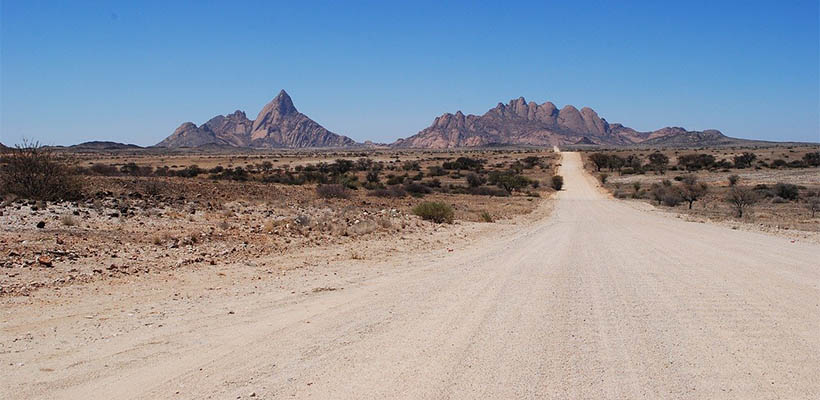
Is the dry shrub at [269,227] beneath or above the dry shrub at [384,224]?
above

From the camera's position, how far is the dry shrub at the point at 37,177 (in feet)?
77.0

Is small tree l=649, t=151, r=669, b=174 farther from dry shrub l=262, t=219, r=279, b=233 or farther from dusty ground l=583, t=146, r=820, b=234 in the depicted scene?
dry shrub l=262, t=219, r=279, b=233

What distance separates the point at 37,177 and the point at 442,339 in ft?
71.9

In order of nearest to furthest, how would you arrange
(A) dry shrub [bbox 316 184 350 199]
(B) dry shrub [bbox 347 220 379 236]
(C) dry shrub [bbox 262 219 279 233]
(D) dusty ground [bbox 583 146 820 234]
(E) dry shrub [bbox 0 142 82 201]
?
1. (C) dry shrub [bbox 262 219 279 233]
2. (B) dry shrub [bbox 347 220 379 236]
3. (E) dry shrub [bbox 0 142 82 201]
4. (D) dusty ground [bbox 583 146 820 234]
5. (A) dry shrub [bbox 316 184 350 199]

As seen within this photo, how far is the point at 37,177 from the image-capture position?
2403 cm

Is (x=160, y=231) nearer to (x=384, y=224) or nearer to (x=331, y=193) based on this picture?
(x=384, y=224)

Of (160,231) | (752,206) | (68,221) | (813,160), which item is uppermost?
(68,221)

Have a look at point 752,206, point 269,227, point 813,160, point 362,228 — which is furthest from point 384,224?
point 813,160

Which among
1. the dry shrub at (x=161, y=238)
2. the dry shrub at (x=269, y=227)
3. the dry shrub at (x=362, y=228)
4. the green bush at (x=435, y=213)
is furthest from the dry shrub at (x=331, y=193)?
the dry shrub at (x=161, y=238)

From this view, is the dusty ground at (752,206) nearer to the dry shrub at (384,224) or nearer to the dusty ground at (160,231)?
the dusty ground at (160,231)

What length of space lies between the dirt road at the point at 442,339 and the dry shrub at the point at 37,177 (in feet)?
50.3

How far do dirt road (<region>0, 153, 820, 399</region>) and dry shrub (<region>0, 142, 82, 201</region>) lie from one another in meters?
15.3

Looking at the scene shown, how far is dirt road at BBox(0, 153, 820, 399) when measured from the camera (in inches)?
250

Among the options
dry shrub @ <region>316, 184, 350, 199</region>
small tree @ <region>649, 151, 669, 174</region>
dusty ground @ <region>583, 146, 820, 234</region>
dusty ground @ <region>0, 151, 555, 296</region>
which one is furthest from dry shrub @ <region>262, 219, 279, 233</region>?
small tree @ <region>649, 151, 669, 174</region>
